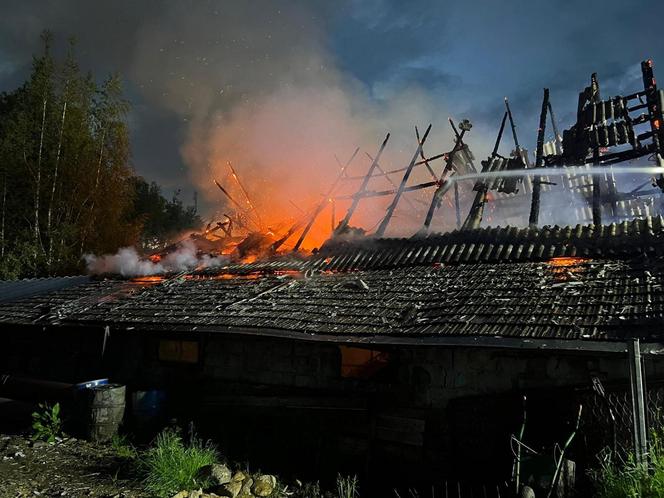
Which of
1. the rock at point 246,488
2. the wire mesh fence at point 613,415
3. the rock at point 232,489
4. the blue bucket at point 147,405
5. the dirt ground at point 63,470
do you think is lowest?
the dirt ground at point 63,470

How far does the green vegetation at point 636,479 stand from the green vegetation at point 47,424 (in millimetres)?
9268

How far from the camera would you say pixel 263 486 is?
250 inches

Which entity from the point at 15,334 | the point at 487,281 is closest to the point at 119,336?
the point at 15,334

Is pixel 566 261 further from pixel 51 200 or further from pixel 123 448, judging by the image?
pixel 51 200

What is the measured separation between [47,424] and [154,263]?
6227 millimetres

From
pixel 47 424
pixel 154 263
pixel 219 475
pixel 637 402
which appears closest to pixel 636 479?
pixel 637 402

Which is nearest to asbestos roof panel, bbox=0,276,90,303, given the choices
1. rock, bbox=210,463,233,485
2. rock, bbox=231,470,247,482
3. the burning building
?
the burning building

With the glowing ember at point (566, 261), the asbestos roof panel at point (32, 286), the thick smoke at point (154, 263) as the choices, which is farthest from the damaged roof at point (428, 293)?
the asbestos roof panel at point (32, 286)

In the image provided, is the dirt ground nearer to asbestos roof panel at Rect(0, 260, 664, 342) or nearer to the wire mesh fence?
asbestos roof panel at Rect(0, 260, 664, 342)

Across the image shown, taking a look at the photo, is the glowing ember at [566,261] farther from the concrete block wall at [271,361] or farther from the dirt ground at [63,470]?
the dirt ground at [63,470]

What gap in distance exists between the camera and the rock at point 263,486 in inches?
248

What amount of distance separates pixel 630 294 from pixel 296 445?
574 cm

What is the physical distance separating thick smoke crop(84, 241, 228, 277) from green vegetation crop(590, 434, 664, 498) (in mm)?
10801

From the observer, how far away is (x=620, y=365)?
220 inches
